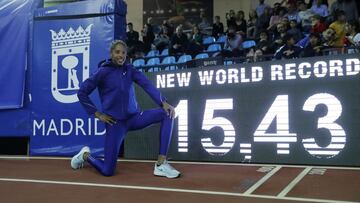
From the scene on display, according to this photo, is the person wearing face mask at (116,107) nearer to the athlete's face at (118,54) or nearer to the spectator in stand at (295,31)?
the athlete's face at (118,54)

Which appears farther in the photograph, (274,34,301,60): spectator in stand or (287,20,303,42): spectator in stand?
(287,20,303,42): spectator in stand

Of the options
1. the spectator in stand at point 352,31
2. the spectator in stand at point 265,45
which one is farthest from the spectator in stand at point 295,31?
the spectator in stand at point 352,31

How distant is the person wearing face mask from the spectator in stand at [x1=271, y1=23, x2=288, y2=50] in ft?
13.1

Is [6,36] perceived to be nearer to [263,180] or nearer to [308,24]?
[263,180]

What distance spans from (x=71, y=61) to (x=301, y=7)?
5.74m

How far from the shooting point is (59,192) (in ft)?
12.4

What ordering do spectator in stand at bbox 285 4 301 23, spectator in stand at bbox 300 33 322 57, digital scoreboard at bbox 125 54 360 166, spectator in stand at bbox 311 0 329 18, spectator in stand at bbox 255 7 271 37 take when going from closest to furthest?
digital scoreboard at bbox 125 54 360 166 → spectator in stand at bbox 300 33 322 57 → spectator in stand at bbox 311 0 329 18 → spectator in stand at bbox 285 4 301 23 → spectator in stand at bbox 255 7 271 37

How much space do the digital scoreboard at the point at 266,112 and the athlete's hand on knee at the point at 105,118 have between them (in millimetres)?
1323

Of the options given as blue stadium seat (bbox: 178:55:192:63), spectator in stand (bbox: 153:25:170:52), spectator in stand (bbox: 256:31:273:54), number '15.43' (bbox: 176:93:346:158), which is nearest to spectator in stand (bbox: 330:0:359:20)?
spectator in stand (bbox: 256:31:273:54)

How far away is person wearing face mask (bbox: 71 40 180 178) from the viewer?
4.76 metres

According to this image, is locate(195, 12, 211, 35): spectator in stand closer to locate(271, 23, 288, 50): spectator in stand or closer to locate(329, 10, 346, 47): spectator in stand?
locate(271, 23, 288, 50): spectator in stand

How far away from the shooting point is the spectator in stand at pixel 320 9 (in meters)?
9.95

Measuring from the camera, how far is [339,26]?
27.9 ft

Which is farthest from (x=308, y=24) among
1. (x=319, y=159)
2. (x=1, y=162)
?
(x=1, y=162)
